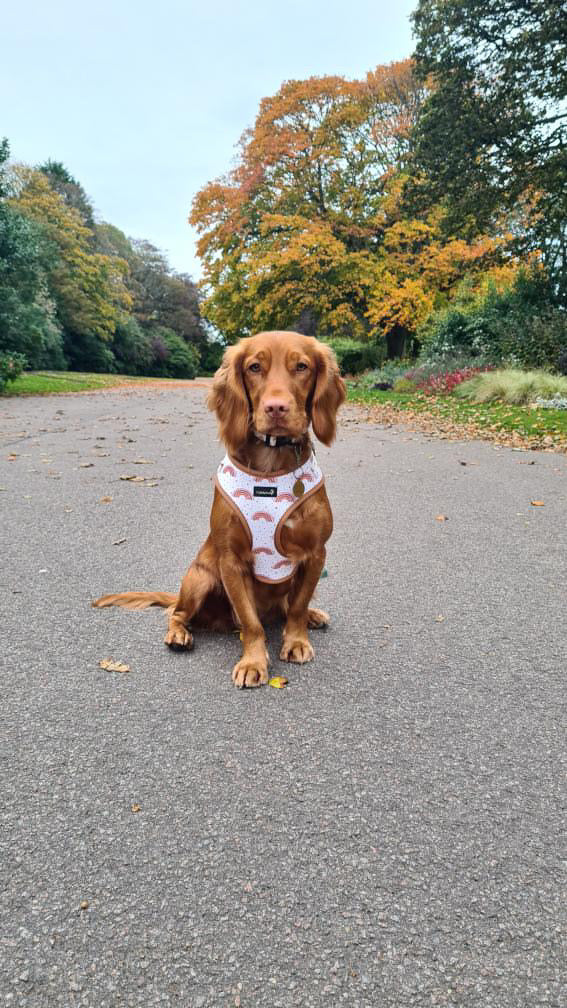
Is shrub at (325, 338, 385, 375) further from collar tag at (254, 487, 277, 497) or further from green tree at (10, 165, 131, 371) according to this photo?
collar tag at (254, 487, 277, 497)

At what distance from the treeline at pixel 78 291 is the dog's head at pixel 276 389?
1514 centimetres

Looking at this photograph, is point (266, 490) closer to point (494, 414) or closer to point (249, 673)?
point (249, 673)

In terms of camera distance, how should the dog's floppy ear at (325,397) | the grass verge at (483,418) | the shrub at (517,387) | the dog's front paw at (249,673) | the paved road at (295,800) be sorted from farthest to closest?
1. the shrub at (517,387)
2. the grass verge at (483,418)
3. the dog's floppy ear at (325,397)
4. the dog's front paw at (249,673)
5. the paved road at (295,800)

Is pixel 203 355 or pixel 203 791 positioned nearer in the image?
pixel 203 791

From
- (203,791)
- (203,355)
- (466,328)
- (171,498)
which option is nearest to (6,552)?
(171,498)

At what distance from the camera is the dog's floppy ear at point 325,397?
97.0 inches

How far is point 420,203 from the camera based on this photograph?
55.1 ft

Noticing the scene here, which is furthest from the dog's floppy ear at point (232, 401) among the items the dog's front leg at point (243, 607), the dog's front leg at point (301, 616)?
the dog's front leg at point (301, 616)

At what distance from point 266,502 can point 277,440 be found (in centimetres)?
27

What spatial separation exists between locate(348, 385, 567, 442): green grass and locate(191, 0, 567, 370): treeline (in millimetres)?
2720

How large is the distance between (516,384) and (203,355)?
5216 cm

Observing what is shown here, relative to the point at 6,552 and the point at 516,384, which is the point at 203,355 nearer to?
the point at 516,384

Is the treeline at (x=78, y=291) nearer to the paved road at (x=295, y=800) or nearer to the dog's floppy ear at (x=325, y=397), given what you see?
the paved road at (x=295, y=800)

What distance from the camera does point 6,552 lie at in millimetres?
3838
